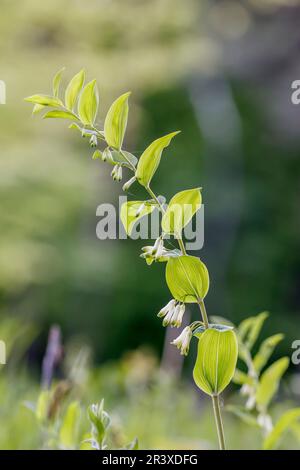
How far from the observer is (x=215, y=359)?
50 cm

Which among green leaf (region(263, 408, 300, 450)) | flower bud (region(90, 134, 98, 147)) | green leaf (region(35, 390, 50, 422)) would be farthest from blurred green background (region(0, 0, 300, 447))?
flower bud (region(90, 134, 98, 147))

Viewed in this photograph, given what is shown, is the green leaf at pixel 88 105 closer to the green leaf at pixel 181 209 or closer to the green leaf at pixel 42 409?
the green leaf at pixel 181 209

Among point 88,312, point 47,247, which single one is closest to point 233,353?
point 47,247

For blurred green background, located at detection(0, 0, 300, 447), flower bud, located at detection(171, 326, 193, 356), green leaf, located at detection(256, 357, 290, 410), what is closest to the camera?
flower bud, located at detection(171, 326, 193, 356)

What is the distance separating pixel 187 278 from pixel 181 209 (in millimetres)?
52

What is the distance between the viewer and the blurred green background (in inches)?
131

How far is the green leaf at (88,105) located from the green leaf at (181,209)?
97mm

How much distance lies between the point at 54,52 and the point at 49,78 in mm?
161

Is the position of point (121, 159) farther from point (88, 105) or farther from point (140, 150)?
point (140, 150)

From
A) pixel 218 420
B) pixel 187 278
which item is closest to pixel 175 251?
pixel 187 278

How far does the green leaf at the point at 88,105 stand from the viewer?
1.68ft

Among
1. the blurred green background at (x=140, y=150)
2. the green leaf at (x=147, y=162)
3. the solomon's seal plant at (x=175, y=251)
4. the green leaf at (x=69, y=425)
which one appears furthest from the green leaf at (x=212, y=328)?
the blurred green background at (x=140, y=150)

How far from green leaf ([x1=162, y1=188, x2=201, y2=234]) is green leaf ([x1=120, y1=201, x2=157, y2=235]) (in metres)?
0.02

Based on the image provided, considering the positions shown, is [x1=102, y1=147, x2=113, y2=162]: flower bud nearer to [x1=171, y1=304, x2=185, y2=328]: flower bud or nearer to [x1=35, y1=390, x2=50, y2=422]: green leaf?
[x1=171, y1=304, x2=185, y2=328]: flower bud
